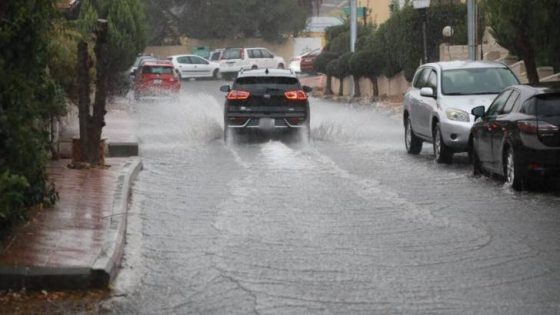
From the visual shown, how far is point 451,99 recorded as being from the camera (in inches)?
782

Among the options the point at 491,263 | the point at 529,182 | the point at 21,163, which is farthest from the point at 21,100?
the point at 529,182

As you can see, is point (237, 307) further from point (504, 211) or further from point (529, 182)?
point (529, 182)

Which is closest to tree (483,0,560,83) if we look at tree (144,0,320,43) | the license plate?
the license plate

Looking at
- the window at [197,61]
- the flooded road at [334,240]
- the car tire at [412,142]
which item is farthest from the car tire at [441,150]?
the window at [197,61]

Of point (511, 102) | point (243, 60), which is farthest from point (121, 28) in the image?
point (511, 102)

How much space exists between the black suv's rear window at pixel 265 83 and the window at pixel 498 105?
8.30 meters

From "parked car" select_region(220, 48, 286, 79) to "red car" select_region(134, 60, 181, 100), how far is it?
1710 centimetres

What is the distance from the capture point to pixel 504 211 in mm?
13555

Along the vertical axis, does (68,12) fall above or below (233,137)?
above

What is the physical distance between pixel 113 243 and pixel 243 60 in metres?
53.5

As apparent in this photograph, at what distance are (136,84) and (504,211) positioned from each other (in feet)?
111

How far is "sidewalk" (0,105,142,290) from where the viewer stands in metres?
9.09

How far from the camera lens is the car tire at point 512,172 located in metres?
15.1

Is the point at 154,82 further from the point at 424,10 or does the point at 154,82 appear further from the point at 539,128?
the point at 539,128
